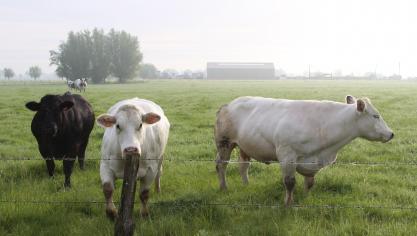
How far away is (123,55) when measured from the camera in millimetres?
92938

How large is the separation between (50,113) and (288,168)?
4.14 m

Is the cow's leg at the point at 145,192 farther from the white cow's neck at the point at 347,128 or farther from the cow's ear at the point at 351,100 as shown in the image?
the cow's ear at the point at 351,100

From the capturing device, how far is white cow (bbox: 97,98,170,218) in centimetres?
527

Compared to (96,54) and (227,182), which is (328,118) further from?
(96,54)

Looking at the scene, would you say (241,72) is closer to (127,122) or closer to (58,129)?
(58,129)

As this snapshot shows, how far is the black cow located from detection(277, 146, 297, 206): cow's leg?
351 centimetres

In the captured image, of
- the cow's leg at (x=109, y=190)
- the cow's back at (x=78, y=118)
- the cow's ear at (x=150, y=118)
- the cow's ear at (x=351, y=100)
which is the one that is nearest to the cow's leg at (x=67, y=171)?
the cow's back at (x=78, y=118)

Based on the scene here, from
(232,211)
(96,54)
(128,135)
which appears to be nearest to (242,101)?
(232,211)

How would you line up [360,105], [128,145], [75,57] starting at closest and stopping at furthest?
[128,145], [360,105], [75,57]

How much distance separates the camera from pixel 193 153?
10305 mm

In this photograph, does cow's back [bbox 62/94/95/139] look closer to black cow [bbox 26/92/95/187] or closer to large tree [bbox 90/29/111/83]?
black cow [bbox 26/92/95/187]

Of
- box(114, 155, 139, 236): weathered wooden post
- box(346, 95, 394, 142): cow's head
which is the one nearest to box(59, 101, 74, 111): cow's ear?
box(114, 155, 139, 236): weathered wooden post

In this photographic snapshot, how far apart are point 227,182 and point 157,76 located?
182233 mm

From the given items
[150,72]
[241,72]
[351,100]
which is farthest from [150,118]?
[241,72]
